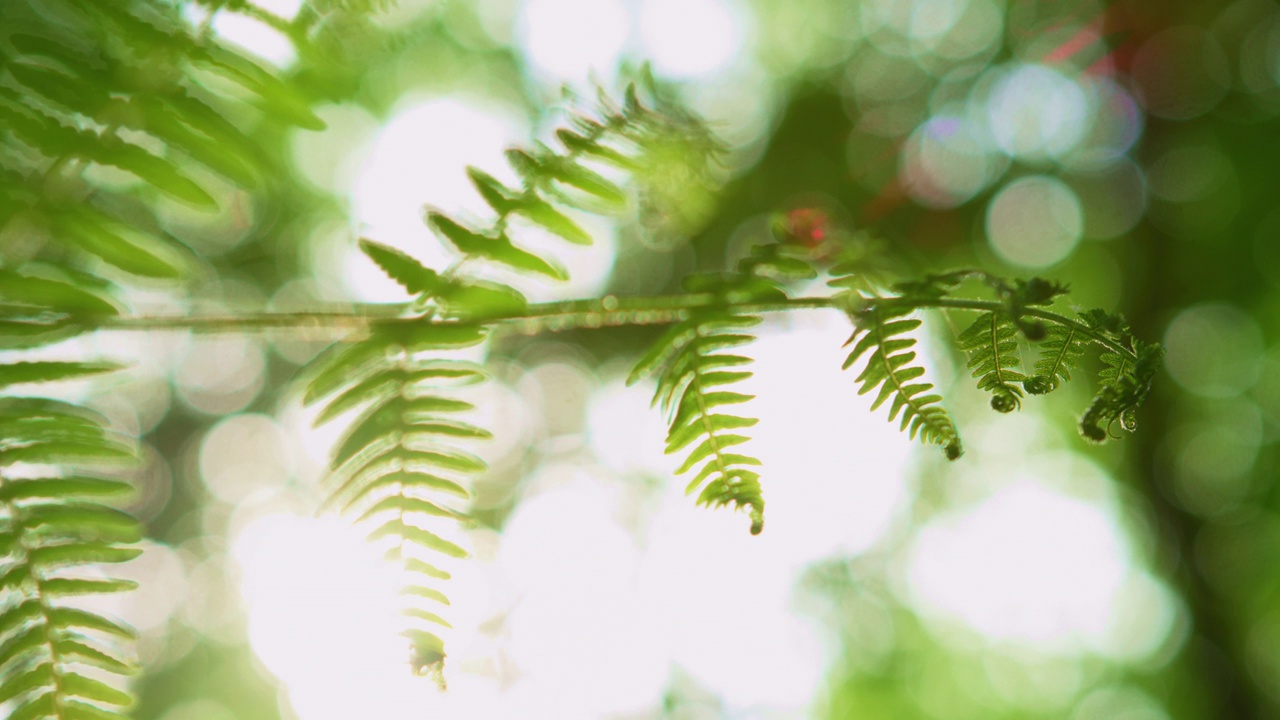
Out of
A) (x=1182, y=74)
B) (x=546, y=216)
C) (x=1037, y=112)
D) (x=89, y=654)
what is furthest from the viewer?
(x=1037, y=112)

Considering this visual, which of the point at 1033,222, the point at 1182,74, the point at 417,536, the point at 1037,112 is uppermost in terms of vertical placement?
the point at 1037,112

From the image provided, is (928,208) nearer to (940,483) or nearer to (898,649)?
(940,483)

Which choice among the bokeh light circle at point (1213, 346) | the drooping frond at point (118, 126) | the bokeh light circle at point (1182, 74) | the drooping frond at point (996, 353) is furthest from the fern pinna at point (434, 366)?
the bokeh light circle at point (1213, 346)

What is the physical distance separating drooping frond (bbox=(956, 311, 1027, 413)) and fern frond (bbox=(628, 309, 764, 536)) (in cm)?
21

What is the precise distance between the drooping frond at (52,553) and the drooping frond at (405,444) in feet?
0.72

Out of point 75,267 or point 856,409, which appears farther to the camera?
point 856,409

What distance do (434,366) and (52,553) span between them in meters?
0.42

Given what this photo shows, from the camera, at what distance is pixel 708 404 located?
752 mm

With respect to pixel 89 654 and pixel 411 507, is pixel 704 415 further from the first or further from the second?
pixel 89 654

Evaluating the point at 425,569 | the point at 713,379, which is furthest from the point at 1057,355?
the point at 425,569

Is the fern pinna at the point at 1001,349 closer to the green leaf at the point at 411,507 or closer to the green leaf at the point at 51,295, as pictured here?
the green leaf at the point at 411,507

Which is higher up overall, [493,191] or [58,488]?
[493,191]

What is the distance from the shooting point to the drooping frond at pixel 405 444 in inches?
28.6

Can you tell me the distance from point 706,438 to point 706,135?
46 centimetres
